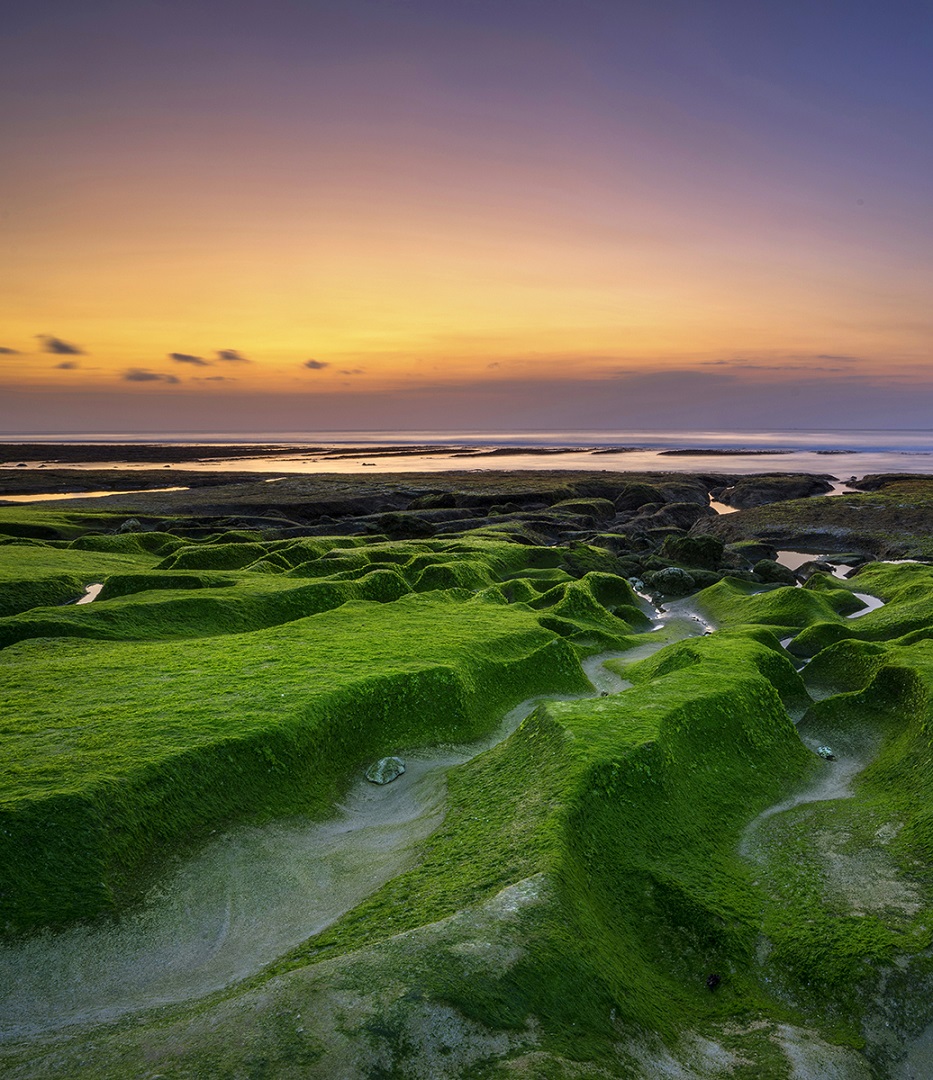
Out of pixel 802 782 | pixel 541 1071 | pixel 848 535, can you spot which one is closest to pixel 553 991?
pixel 541 1071

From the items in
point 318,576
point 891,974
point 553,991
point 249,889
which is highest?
point 553,991

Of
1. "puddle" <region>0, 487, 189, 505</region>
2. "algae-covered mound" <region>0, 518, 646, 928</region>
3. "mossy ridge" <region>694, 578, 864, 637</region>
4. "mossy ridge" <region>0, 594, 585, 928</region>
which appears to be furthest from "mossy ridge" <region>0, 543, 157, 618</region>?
"puddle" <region>0, 487, 189, 505</region>

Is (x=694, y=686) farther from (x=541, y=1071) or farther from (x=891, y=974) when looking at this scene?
(x=541, y=1071)

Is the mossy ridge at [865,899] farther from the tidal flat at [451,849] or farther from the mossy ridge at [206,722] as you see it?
the mossy ridge at [206,722]

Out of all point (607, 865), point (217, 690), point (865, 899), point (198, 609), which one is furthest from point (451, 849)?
point (198, 609)

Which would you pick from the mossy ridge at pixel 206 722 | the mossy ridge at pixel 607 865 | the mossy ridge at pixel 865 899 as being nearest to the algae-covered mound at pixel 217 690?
the mossy ridge at pixel 206 722

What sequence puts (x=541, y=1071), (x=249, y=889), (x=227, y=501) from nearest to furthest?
(x=541, y=1071), (x=249, y=889), (x=227, y=501)

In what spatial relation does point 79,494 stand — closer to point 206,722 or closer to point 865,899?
point 206,722
